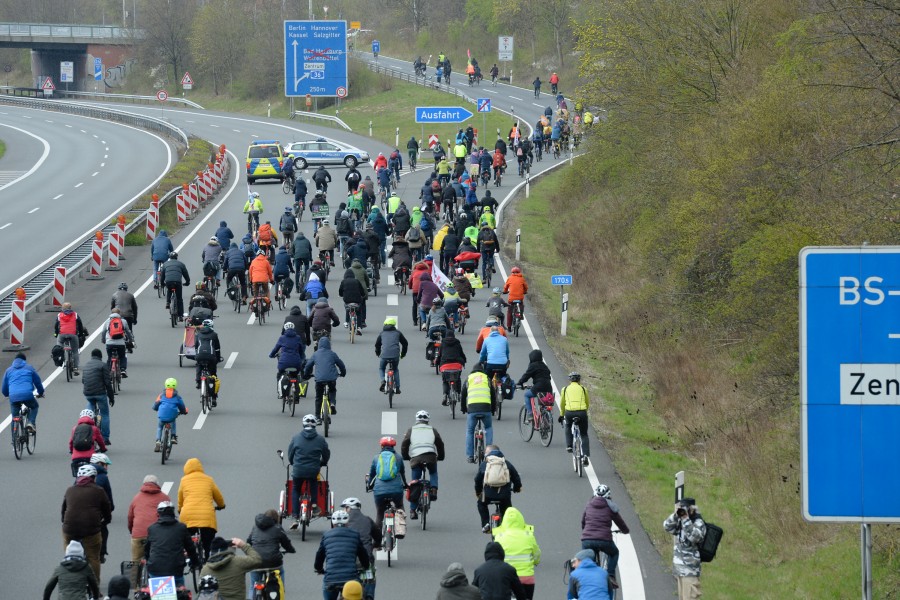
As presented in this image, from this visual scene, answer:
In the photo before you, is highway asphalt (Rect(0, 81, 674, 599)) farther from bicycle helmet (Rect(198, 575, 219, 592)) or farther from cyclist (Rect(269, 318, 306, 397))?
bicycle helmet (Rect(198, 575, 219, 592))

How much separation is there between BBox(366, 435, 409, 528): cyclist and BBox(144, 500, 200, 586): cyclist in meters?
3.00

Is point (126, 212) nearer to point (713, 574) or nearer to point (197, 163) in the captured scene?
point (197, 163)

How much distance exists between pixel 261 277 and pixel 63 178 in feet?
119

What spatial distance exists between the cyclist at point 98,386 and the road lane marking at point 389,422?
4.22 metres

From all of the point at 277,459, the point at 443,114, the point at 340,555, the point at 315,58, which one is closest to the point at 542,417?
the point at 277,459

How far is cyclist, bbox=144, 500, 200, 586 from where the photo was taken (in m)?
13.1

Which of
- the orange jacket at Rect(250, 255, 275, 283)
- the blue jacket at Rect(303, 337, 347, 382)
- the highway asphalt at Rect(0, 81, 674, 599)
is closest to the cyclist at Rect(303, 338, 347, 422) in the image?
the blue jacket at Rect(303, 337, 347, 382)

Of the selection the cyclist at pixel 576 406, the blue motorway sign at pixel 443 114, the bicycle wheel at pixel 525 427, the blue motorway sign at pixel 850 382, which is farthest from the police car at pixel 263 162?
the blue motorway sign at pixel 850 382

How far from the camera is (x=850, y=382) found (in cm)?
730

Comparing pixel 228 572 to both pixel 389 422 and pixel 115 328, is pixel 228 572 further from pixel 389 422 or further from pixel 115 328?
pixel 115 328

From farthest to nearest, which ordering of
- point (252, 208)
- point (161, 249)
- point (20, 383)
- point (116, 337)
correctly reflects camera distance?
point (252, 208) → point (161, 249) → point (116, 337) → point (20, 383)

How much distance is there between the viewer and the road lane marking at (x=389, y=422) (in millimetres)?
21656

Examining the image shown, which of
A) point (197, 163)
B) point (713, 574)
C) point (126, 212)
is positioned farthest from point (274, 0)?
point (713, 574)

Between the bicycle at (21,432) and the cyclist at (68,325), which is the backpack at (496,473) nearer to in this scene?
the bicycle at (21,432)
